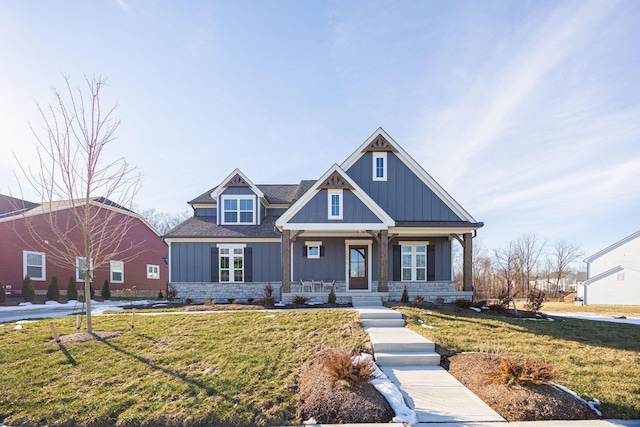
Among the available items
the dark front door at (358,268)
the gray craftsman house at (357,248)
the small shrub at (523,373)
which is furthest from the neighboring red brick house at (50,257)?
the small shrub at (523,373)

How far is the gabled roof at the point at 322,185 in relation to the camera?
41.6 ft

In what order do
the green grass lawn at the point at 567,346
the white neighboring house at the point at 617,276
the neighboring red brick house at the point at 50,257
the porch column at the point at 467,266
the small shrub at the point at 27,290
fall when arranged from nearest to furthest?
1. the green grass lawn at the point at 567,346
2. the porch column at the point at 467,266
3. the small shrub at the point at 27,290
4. the neighboring red brick house at the point at 50,257
5. the white neighboring house at the point at 617,276

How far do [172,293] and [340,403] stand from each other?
1277cm

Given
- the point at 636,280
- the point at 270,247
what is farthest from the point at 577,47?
the point at 636,280

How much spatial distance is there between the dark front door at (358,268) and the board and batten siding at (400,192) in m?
2.35

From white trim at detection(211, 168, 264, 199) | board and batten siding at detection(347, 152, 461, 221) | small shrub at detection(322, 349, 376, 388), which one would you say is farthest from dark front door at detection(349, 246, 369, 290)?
small shrub at detection(322, 349, 376, 388)

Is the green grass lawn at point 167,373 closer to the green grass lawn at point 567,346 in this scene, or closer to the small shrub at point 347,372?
the small shrub at point 347,372

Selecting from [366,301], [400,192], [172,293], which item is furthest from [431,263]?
[172,293]

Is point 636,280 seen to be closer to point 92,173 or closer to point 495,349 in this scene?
point 495,349

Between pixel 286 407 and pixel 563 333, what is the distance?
7.90 meters

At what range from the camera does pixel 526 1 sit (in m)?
9.47

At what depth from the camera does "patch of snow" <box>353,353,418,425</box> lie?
4.11 meters

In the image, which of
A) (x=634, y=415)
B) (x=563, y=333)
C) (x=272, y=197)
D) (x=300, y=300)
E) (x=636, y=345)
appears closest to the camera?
(x=634, y=415)

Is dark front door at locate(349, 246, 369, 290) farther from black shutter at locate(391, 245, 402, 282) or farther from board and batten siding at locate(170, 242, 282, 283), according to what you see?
board and batten siding at locate(170, 242, 282, 283)
